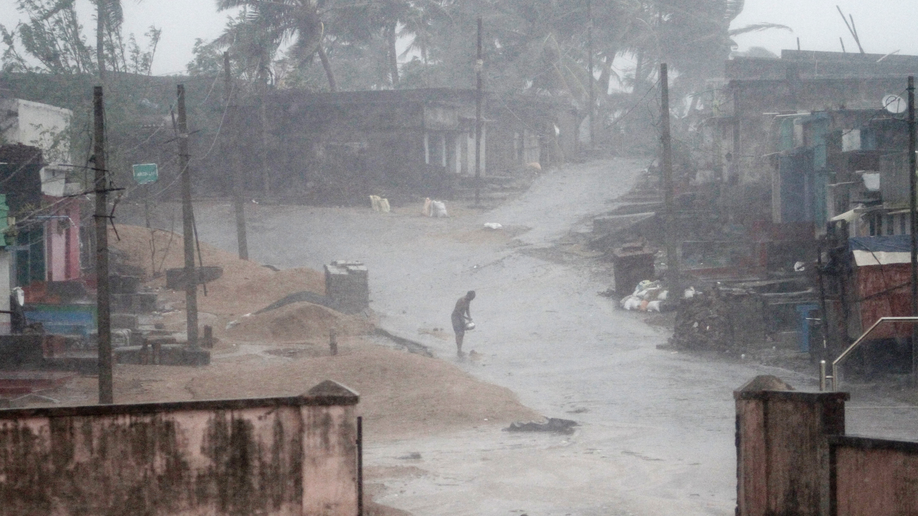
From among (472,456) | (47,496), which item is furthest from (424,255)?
(47,496)

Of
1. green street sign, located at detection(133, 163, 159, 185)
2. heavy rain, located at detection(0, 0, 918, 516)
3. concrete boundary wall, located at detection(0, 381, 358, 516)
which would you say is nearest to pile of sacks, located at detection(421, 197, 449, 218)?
heavy rain, located at detection(0, 0, 918, 516)

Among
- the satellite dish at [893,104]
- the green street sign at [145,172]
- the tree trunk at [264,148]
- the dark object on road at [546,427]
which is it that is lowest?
the dark object on road at [546,427]

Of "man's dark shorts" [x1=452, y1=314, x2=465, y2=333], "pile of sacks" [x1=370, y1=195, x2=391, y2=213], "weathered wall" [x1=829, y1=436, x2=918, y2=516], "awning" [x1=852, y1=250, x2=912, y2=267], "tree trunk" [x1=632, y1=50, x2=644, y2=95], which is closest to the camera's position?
"weathered wall" [x1=829, y1=436, x2=918, y2=516]

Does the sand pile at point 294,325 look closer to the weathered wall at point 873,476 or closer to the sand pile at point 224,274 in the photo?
the sand pile at point 224,274

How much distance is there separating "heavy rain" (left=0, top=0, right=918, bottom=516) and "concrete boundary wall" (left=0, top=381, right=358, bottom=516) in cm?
2

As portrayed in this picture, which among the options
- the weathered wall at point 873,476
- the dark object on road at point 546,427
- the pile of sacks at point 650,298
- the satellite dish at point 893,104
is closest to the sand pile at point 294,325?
the pile of sacks at point 650,298

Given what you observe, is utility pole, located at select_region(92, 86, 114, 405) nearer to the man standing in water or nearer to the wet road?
the wet road

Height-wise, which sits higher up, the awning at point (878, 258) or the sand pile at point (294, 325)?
the awning at point (878, 258)

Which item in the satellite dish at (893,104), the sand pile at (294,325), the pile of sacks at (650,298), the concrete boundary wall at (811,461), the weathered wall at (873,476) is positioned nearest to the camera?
the weathered wall at (873,476)

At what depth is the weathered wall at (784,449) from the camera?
805 centimetres

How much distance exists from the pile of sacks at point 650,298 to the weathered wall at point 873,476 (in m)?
16.5

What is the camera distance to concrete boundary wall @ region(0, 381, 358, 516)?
7602 mm

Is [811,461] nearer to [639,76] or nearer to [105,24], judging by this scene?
[105,24]

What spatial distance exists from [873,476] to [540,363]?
13.2 meters
